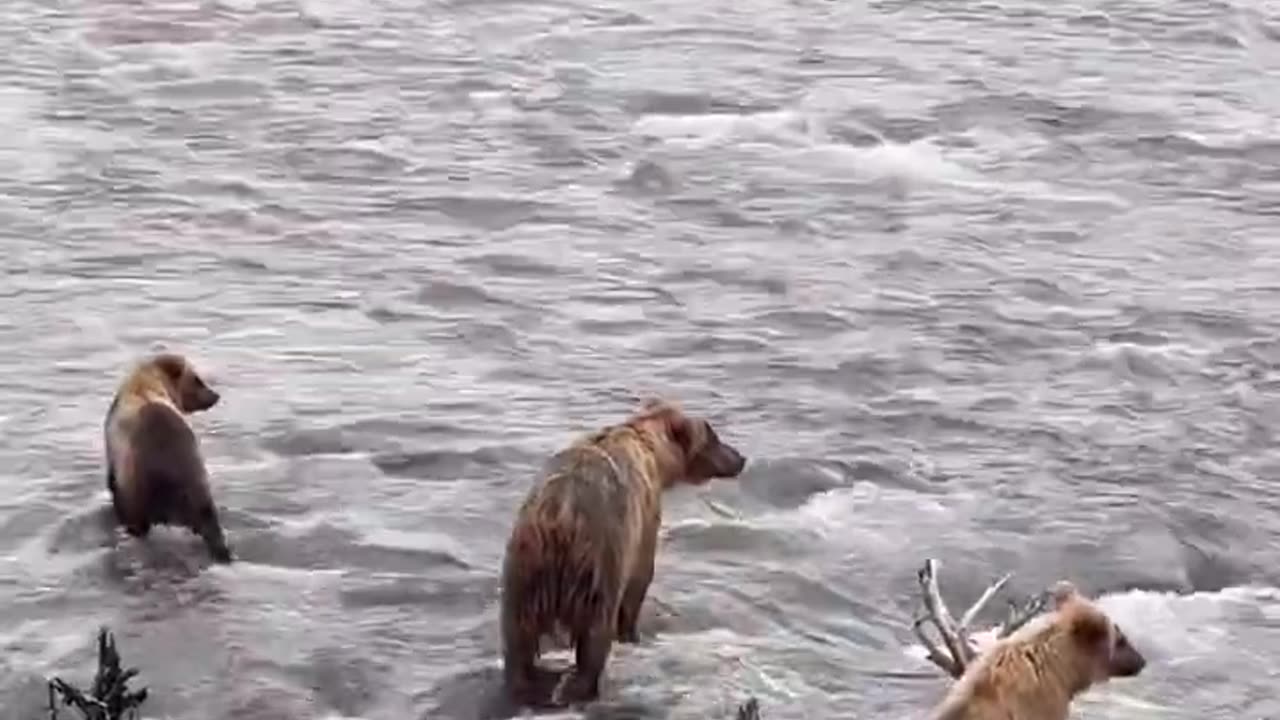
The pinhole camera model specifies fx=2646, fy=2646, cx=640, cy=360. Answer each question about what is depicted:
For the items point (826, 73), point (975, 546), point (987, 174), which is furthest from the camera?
point (826, 73)

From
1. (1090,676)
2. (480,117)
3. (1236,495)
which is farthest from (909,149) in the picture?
(1090,676)

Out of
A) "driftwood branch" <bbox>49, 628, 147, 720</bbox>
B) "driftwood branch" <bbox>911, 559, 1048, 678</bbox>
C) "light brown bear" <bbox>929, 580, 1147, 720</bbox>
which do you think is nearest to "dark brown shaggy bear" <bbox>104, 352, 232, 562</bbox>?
"driftwood branch" <bbox>49, 628, 147, 720</bbox>

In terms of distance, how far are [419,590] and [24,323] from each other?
3381mm

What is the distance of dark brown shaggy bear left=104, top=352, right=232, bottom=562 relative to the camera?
8.55m

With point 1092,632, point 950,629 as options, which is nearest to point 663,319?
point 950,629

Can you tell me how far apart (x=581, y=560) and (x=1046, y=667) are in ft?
4.30

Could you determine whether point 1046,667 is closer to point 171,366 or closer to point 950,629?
point 950,629

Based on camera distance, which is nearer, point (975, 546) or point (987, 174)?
point (975, 546)

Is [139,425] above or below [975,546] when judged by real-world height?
above

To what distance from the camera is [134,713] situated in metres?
7.09

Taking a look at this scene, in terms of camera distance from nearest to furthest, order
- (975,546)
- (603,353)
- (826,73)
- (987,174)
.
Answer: (975,546)
(603,353)
(987,174)
(826,73)

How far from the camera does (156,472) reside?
8.55 metres

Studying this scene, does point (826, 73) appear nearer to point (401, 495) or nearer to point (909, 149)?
point (909, 149)

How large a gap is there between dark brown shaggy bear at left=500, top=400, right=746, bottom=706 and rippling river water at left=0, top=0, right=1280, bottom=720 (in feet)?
0.62
